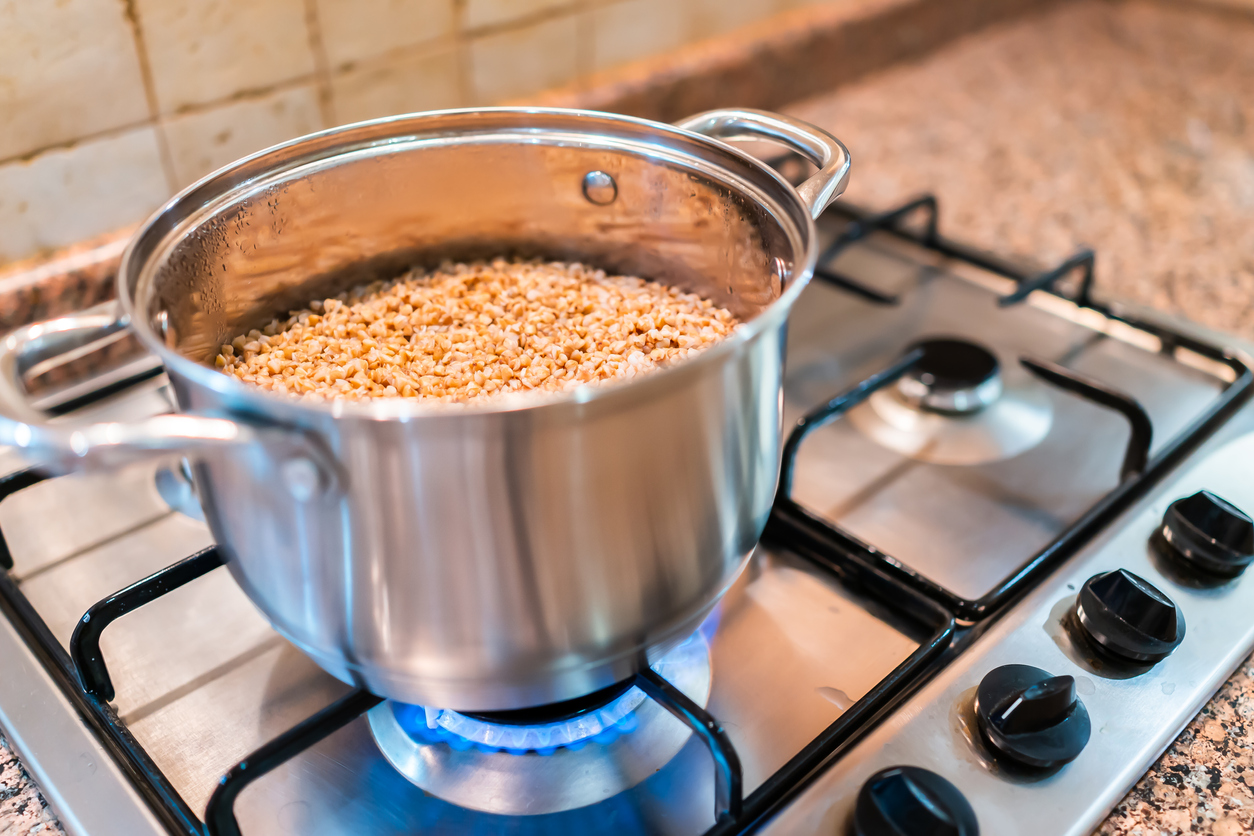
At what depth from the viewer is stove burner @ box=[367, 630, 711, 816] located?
1.59 feet

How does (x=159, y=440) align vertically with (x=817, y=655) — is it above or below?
above

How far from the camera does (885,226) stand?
2.92 feet

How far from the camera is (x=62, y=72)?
678 mm

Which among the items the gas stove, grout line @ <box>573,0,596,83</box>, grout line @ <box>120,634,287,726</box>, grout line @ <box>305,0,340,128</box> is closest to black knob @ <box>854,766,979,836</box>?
the gas stove

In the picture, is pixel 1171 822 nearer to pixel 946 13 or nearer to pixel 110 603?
pixel 110 603

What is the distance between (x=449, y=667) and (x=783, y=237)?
0.82 ft

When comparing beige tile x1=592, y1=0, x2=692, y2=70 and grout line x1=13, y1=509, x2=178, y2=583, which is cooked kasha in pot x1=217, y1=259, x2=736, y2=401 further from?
beige tile x1=592, y1=0, x2=692, y2=70

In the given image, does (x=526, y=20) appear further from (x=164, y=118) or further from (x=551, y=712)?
(x=551, y=712)

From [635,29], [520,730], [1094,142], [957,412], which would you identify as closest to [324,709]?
[520,730]

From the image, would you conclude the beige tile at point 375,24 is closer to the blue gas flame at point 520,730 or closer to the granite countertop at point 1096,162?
the granite countertop at point 1096,162

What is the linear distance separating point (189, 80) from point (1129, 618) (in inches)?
29.0

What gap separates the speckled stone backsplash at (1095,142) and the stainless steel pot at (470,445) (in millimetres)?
504

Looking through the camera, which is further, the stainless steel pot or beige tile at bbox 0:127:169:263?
beige tile at bbox 0:127:169:263

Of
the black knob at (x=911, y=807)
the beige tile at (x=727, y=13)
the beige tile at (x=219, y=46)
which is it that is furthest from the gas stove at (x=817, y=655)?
the beige tile at (x=727, y=13)
